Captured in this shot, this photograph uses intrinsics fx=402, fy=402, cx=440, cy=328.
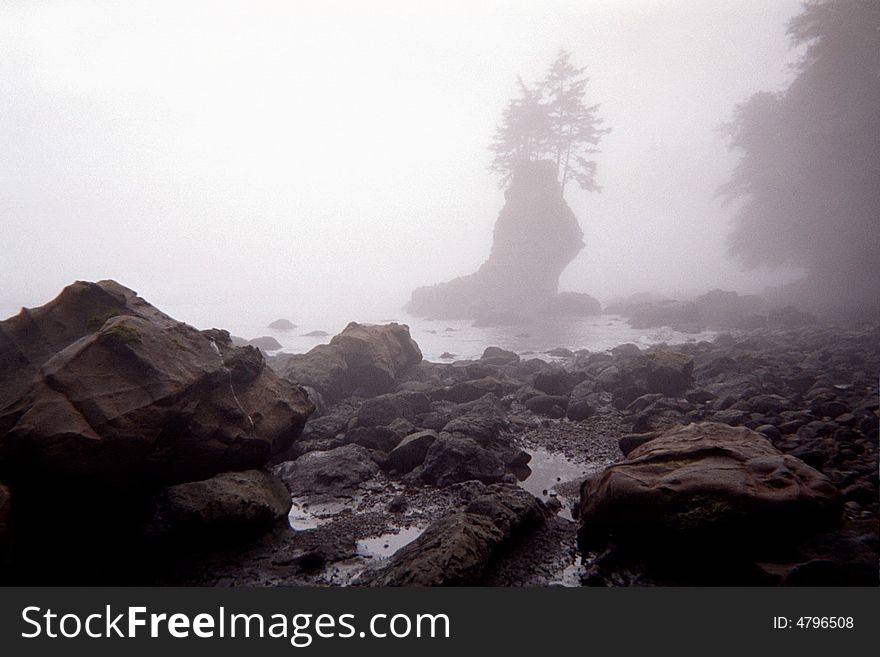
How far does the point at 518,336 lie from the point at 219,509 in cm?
3177

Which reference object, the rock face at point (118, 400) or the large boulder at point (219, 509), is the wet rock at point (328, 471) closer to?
the rock face at point (118, 400)

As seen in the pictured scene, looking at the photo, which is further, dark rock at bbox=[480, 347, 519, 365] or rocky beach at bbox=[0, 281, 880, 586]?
dark rock at bbox=[480, 347, 519, 365]

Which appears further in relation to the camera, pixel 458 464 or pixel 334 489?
pixel 458 464

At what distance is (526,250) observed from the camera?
49938 mm

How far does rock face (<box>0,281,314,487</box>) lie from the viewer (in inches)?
186

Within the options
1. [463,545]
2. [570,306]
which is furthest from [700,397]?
[570,306]

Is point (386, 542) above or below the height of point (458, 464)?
below

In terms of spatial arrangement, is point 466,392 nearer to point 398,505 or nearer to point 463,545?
point 398,505

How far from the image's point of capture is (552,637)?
394 cm

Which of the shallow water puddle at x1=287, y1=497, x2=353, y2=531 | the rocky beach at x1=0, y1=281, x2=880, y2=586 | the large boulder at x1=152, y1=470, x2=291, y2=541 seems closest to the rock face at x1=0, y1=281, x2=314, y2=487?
the rocky beach at x1=0, y1=281, x2=880, y2=586

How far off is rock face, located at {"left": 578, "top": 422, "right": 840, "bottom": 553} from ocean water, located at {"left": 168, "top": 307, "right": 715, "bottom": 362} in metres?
20.9

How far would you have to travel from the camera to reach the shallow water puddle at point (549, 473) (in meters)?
7.12

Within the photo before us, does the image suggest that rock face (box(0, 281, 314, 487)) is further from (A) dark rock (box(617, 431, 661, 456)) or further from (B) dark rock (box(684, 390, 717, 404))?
(B) dark rock (box(684, 390, 717, 404))

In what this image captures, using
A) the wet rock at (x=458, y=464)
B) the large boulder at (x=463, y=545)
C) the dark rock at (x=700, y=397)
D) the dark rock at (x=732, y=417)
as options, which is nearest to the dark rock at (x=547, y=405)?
the dark rock at (x=700, y=397)
